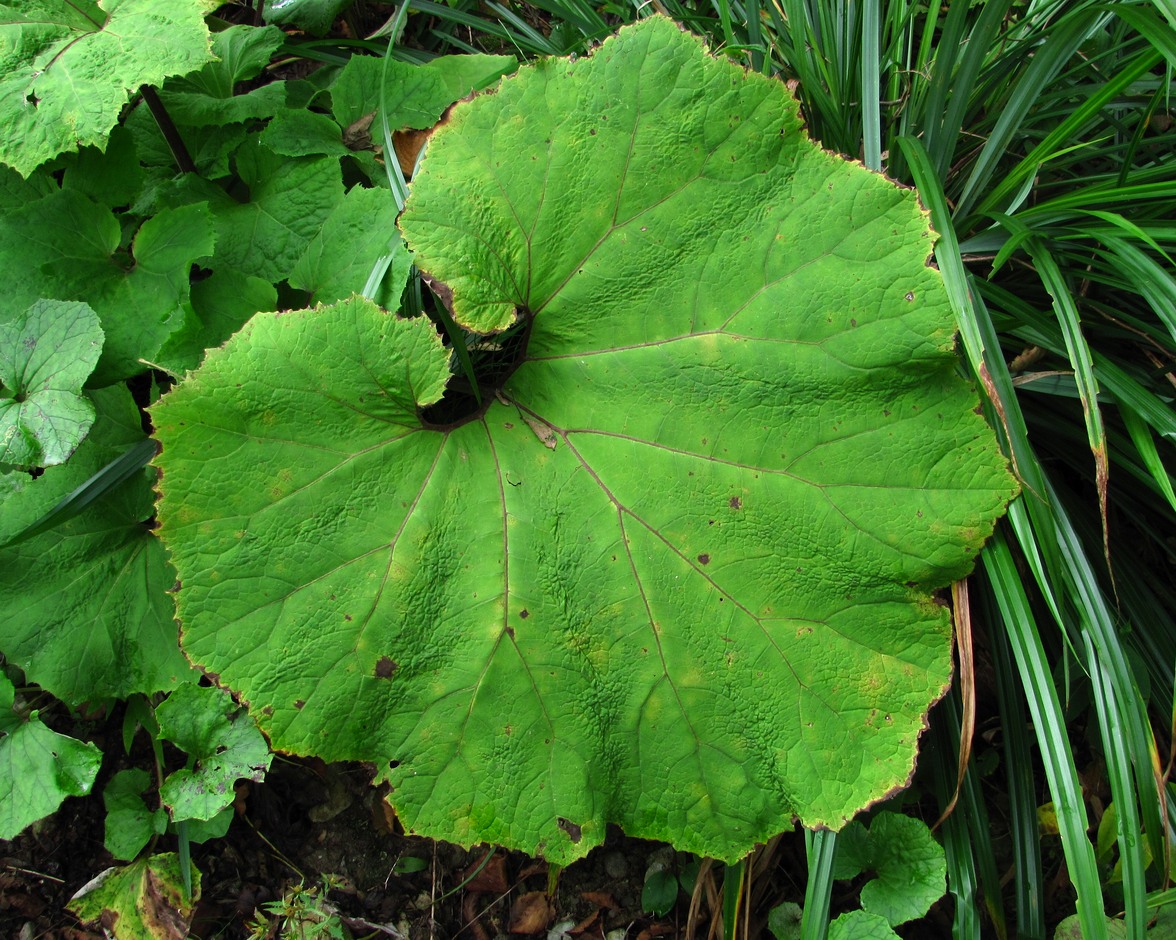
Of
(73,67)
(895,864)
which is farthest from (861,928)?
(73,67)

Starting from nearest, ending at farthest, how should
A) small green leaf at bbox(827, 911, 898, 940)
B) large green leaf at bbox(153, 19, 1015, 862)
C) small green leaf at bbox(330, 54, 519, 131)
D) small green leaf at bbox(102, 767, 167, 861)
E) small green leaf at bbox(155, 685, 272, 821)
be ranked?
large green leaf at bbox(153, 19, 1015, 862), small green leaf at bbox(827, 911, 898, 940), small green leaf at bbox(155, 685, 272, 821), small green leaf at bbox(102, 767, 167, 861), small green leaf at bbox(330, 54, 519, 131)

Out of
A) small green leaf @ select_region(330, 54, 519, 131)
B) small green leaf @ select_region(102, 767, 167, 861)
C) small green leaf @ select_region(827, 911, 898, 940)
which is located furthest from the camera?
small green leaf @ select_region(330, 54, 519, 131)

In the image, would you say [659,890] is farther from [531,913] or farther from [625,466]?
[625,466]

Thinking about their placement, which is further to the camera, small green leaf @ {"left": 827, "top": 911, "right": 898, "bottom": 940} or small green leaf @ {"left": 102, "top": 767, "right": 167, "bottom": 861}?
small green leaf @ {"left": 102, "top": 767, "right": 167, "bottom": 861}

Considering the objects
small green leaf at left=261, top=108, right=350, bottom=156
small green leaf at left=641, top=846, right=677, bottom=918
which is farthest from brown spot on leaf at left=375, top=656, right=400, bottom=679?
small green leaf at left=261, top=108, right=350, bottom=156

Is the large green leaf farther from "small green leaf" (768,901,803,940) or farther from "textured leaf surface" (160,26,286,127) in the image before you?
"textured leaf surface" (160,26,286,127)

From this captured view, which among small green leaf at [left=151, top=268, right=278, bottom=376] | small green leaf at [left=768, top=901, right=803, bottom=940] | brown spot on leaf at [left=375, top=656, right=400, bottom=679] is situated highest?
small green leaf at [left=151, top=268, right=278, bottom=376]
